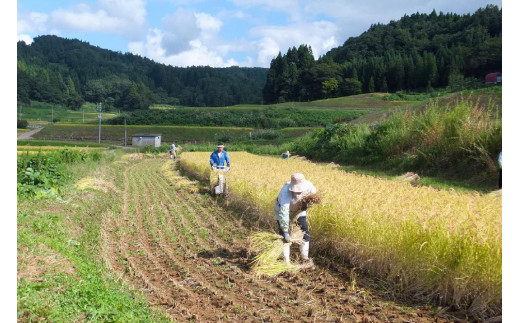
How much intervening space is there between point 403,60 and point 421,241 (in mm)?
91631

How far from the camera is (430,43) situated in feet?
331

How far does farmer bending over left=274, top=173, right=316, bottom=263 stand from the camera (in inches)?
243

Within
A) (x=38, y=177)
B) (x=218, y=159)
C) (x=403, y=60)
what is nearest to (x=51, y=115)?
(x=403, y=60)

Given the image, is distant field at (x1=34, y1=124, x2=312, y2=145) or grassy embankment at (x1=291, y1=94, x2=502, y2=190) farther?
distant field at (x1=34, y1=124, x2=312, y2=145)

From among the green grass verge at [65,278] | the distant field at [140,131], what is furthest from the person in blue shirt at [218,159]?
the distant field at [140,131]

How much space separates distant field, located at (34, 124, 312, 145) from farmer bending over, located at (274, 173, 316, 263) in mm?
46113

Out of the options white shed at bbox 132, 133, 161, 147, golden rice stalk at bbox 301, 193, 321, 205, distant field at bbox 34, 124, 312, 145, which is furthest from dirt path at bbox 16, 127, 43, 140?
golden rice stalk at bbox 301, 193, 321, 205

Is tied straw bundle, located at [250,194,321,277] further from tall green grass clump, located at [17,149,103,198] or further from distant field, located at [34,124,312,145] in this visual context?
distant field, located at [34,124,312,145]

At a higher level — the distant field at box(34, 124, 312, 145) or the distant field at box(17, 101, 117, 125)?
the distant field at box(17, 101, 117, 125)

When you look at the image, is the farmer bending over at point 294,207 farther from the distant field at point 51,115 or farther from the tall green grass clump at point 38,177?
the distant field at point 51,115

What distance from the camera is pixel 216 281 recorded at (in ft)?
19.9

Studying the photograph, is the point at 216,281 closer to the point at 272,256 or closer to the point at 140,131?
the point at 272,256

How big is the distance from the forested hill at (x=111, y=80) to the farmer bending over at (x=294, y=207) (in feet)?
345
